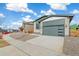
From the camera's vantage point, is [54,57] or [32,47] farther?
[32,47]

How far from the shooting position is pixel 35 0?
16.2ft

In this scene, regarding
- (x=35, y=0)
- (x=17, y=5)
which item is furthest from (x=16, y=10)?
(x=35, y=0)

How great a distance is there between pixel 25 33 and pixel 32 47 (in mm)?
443

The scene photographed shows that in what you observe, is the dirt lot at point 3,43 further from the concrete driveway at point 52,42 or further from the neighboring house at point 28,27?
the concrete driveway at point 52,42

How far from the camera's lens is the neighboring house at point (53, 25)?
4.98 metres

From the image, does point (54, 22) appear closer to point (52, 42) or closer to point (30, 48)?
point (52, 42)

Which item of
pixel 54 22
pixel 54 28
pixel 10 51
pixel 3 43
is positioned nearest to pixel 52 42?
pixel 54 28

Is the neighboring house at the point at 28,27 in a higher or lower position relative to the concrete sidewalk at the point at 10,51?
higher

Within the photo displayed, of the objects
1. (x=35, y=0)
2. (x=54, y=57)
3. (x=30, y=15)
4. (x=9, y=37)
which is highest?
(x=35, y=0)

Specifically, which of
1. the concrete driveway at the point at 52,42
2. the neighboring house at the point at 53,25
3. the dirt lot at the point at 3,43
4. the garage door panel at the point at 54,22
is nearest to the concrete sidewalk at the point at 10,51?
A: the dirt lot at the point at 3,43

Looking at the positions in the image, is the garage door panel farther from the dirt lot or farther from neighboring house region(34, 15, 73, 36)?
the dirt lot

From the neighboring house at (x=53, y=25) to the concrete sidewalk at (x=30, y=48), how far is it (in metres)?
0.43

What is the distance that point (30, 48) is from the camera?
501 cm

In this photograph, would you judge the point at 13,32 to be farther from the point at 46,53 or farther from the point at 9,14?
the point at 46,53
